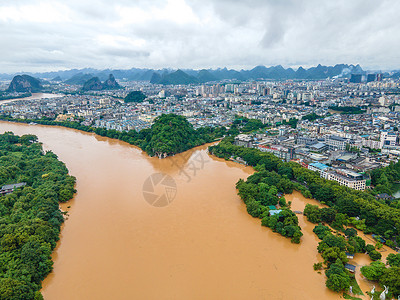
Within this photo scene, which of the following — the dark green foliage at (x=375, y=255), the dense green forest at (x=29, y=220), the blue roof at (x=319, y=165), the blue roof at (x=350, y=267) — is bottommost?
the blue roof at (x=350, y=267)

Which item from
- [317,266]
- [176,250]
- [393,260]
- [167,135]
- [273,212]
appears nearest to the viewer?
[393,260]

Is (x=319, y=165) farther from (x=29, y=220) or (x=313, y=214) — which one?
(x=29, y=220)

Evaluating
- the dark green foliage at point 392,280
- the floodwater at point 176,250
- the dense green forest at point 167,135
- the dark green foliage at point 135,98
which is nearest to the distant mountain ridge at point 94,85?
the dark green foliage at point 135,98

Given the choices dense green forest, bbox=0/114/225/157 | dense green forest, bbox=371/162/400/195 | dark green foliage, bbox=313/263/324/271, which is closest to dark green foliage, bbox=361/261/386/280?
dark green foliage, bbox=313/263/324/271

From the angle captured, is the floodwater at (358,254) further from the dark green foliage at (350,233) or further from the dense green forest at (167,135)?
the dense green forest at (167,135)

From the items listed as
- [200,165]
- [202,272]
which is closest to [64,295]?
[202,272]

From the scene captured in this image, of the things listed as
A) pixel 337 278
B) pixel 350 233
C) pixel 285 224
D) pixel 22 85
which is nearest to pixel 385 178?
pixel 350 233
